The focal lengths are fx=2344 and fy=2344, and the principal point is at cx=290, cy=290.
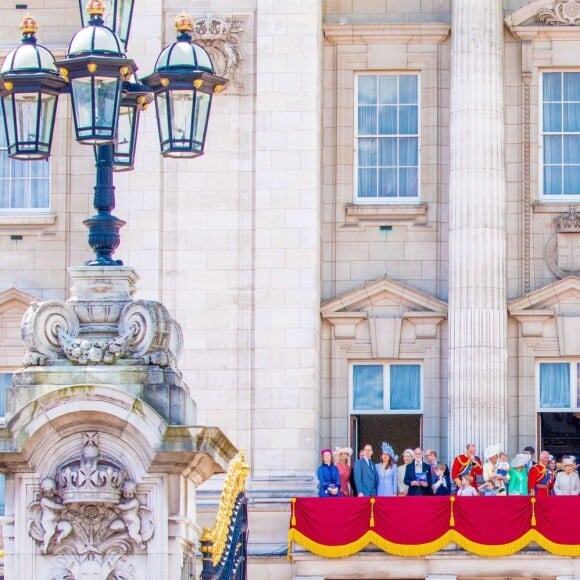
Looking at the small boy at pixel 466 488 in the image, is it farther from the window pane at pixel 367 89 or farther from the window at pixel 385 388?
the window pane at pixel 367 89

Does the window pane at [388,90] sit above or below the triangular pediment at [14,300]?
above

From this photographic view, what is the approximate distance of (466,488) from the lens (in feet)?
116

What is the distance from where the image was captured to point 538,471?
3569 centimetres

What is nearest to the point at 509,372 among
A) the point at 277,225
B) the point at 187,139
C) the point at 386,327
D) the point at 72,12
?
the point at 386,327

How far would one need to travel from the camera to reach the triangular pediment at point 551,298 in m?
39.8

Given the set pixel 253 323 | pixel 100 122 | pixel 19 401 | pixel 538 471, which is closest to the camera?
pixel 19 401

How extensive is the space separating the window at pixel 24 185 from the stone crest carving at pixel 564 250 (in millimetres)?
8714

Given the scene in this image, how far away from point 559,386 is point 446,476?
15.5 ft

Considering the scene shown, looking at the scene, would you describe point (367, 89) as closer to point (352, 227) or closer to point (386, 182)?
point (386, 182)

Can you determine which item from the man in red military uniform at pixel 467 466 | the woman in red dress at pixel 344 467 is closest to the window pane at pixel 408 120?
the man in red military uniform at pixel 467 466

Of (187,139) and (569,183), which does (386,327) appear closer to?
(569,183)

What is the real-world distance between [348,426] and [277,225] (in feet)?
12.1

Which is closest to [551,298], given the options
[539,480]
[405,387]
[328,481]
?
[405,387]

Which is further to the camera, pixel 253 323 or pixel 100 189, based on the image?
pixel 253 323
